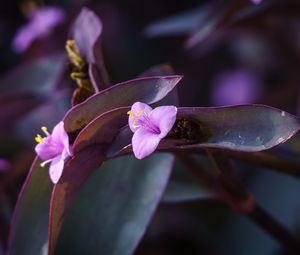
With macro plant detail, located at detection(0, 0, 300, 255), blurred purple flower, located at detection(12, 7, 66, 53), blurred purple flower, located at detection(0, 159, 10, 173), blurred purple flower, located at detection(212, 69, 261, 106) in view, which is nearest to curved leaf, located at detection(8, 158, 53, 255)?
macro plant detail, located at detection(0, 0, 300, 255)

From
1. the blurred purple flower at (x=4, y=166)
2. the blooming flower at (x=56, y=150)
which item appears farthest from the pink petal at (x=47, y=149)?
the blurred purple flower at (x=4, y=166)

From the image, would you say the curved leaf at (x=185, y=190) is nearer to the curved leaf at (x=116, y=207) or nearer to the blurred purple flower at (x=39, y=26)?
the curved leaf at (x=116, y=207)

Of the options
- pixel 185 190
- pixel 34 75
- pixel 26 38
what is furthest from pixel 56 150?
pixel 26 38

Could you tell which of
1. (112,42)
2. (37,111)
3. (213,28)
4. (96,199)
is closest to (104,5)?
(112,42)

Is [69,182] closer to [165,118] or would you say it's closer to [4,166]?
[165,118]

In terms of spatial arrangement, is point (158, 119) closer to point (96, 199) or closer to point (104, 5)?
point (96, 199)

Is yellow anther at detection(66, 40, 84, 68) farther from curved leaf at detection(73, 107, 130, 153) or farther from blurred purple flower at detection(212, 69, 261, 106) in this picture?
blurred purple flower at detection(212, 69, 261, 106)
